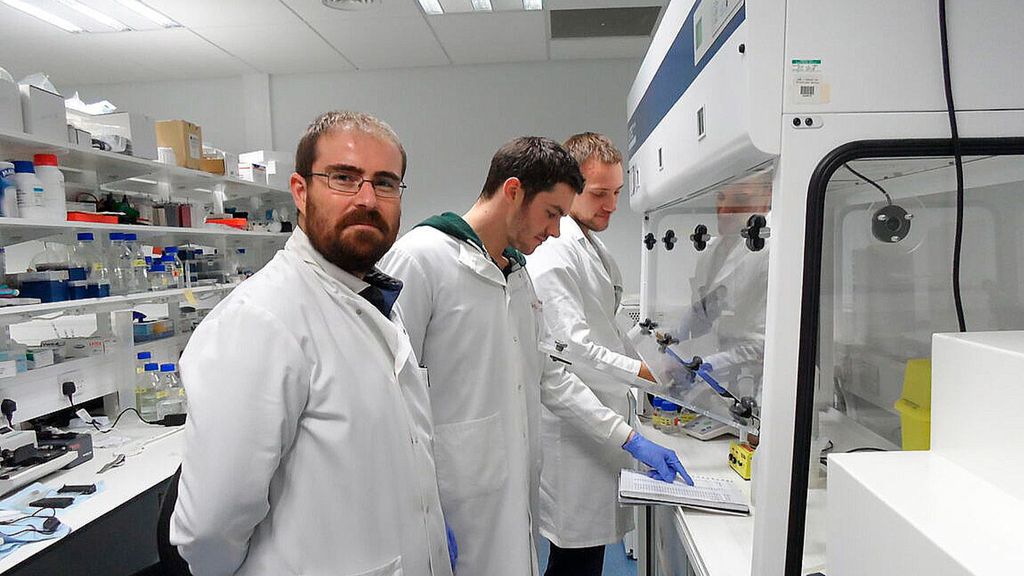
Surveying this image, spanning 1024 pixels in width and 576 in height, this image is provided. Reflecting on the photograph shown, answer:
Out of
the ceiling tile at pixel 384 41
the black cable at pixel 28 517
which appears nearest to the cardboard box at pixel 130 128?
the ceiling tile at pixel 384 41

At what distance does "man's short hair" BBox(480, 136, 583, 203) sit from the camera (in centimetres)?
153

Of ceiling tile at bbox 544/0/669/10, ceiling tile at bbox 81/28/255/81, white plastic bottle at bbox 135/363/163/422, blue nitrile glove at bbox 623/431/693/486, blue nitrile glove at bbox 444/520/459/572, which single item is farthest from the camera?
ceiling tile at bbox 81/28/255/81

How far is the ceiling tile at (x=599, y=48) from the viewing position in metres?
4.09

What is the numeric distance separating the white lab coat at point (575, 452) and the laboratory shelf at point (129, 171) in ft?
5.93

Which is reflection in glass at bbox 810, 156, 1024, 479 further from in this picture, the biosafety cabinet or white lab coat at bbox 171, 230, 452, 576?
white lab coat at bbox 171, 230, 452, 576

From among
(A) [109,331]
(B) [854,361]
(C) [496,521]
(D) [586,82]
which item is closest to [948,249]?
(B) [854,361]

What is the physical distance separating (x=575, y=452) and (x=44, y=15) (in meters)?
3.80

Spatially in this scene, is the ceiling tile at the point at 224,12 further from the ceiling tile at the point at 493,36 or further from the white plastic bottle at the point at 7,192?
the white plastic bottle at the point at 7,192

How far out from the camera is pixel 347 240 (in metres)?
1.10

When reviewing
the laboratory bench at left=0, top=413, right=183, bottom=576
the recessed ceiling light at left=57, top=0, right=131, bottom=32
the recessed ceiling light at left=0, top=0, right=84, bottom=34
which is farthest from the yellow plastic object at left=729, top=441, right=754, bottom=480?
the recessed ceiling light at left=0, top=0, right=84, bottom=34

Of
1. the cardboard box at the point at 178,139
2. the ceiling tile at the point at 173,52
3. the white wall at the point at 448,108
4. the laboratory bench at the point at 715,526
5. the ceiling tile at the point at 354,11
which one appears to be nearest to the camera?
the laboratory bench at the point at 715,526

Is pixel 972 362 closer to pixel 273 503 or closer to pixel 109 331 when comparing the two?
pixel 273 503

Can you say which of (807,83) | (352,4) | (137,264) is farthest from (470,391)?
(352,4)

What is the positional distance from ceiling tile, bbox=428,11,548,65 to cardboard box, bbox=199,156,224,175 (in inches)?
59.3
